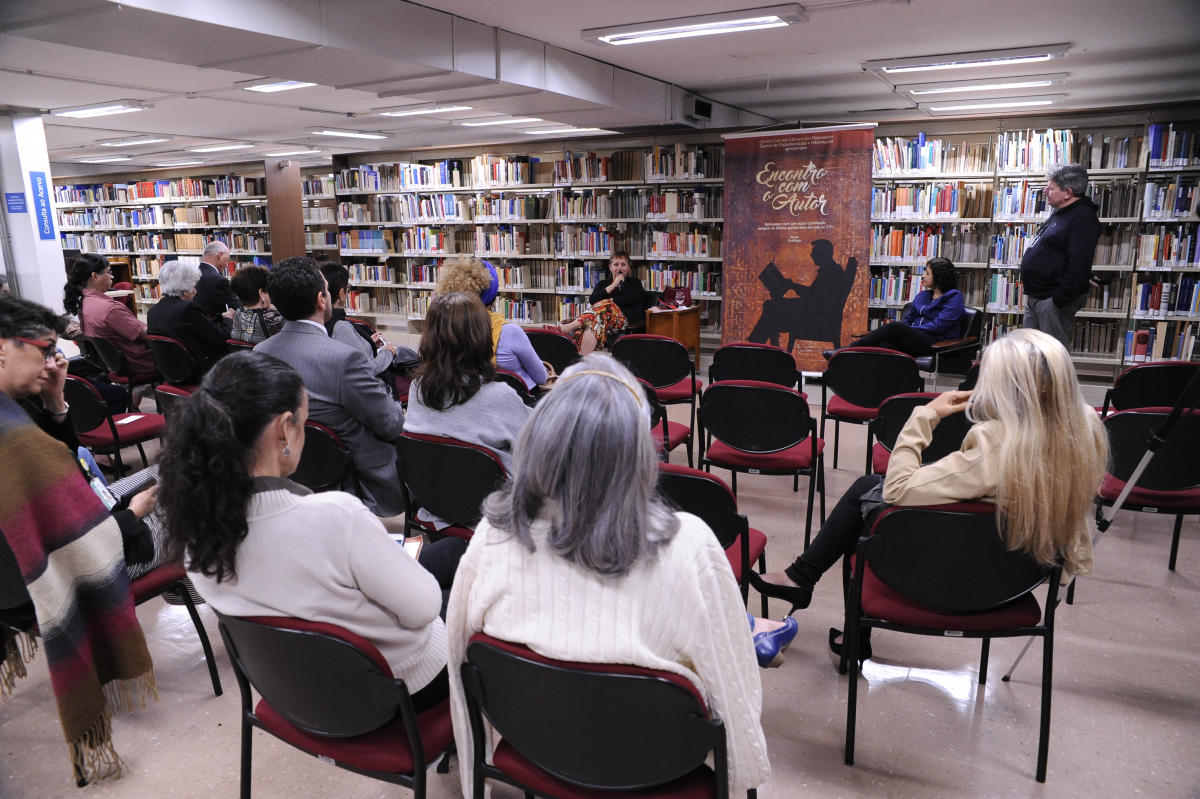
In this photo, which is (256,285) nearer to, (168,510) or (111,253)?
(168,510)

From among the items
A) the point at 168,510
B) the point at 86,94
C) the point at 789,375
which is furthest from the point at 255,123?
the point at 168,510

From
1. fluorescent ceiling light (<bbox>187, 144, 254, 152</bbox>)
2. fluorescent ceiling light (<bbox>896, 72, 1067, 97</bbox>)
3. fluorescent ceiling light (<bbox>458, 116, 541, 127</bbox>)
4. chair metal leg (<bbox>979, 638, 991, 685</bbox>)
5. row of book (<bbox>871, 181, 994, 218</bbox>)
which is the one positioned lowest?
chair metal leg (<bbox>979, 638, 991, 685</bbox>)

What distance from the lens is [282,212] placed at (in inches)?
436

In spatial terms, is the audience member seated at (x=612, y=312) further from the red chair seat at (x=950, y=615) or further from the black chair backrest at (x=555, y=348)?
the red chair seat at (x=950, y=615)

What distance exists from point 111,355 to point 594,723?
17.7 feet

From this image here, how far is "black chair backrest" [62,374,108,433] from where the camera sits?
3.72 metres

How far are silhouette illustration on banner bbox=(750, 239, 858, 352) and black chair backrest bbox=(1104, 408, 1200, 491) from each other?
3936 mm

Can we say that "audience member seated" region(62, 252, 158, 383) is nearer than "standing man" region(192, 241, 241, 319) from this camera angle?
Yes

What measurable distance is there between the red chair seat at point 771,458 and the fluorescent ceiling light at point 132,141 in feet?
28.5

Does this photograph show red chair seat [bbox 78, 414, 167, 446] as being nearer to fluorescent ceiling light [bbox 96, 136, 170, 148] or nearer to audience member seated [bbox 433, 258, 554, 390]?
audience member seated [bbox 433, 258, 554, 390]

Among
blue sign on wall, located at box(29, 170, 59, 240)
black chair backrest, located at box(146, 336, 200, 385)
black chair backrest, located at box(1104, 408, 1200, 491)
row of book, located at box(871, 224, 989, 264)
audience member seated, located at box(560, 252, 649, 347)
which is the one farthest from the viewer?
row of book, located at box(871, 224, 989, 264)

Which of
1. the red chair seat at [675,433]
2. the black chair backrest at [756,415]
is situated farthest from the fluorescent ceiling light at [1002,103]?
the black chair backrest at [756,415]

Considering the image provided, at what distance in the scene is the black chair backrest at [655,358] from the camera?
455 centimetres

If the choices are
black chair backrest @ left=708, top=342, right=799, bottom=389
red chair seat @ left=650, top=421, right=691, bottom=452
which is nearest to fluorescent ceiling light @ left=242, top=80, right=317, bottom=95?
black chair backrest @ left=708, top=342, right=799, bottom=389
